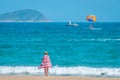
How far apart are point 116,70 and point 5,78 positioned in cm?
874

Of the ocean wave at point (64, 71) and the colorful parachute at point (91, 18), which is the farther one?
the colorful parachute at point (91, 18)

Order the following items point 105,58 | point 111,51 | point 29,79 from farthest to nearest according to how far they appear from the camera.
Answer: point 111,51 < point 105,58 < point 29,79

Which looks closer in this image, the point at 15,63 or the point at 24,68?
the point at 24,68

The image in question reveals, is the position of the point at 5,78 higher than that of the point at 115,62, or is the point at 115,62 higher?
the point at 115,62

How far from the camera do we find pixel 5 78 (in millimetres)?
16141

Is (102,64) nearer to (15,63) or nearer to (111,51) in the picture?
(15,63)

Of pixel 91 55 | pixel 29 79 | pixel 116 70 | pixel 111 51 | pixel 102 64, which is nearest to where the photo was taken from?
pixel 29 79

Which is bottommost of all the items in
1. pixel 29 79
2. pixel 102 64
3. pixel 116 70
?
pixel 29 79

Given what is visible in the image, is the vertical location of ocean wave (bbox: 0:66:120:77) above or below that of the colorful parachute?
below

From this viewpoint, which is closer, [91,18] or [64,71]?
[64,71]

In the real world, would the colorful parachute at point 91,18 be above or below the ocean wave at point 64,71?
above

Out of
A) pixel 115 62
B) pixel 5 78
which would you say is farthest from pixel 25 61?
pixel 5 78

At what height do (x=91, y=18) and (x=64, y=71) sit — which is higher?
(x=91, y=18)

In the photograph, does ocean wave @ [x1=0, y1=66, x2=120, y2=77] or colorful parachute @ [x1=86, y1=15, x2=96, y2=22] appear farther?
colorful parachute @ [x1=86, y1=15, x2=96, y2=22]
